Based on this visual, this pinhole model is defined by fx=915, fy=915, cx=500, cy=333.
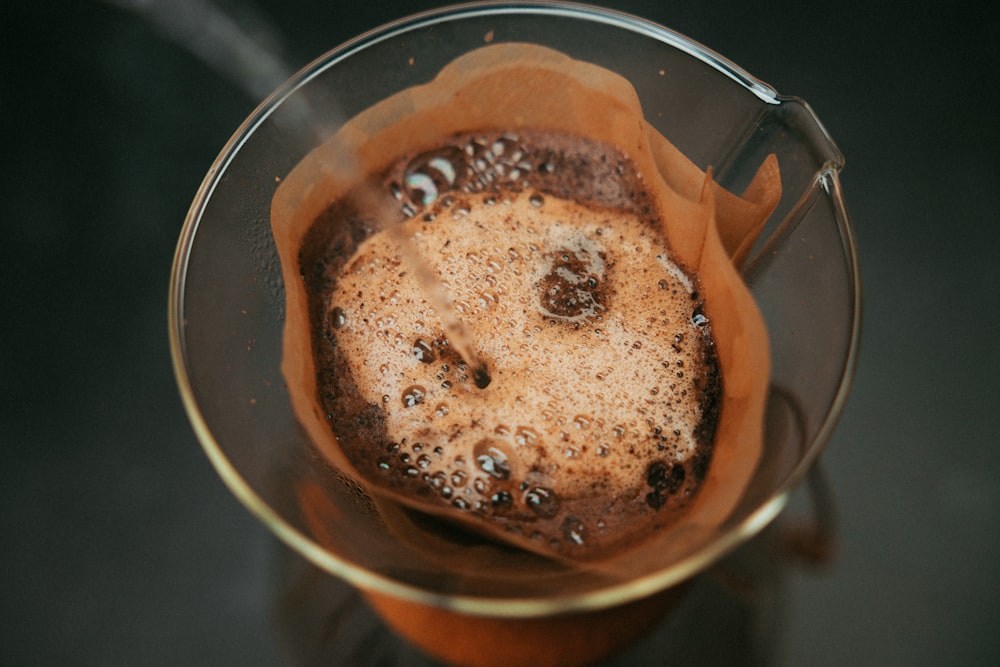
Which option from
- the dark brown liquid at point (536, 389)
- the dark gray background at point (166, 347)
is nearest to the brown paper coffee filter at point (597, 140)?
the dark brown liquid at point (536, 389)

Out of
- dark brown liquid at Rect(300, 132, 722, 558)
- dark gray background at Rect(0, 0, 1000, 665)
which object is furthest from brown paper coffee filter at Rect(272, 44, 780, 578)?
dark gray background at Rect(0, 0, 1000, 665)

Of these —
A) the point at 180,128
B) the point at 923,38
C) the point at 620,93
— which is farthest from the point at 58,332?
the point at 923,38

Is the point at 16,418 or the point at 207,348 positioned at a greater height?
the point at 207,348

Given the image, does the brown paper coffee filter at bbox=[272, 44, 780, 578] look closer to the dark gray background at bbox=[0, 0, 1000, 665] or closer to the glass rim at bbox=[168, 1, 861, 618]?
the glass rim at bbox=[168, 1, 861, 618]

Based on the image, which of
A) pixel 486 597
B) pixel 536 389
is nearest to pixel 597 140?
pixel 536 389

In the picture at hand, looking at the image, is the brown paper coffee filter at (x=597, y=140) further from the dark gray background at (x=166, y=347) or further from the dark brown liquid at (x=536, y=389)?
the dark gray background at (x=166, y=347)

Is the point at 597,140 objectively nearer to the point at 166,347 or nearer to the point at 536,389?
the point at 536,389

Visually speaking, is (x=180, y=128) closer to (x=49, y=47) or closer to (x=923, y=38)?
(x=49, y=47)
